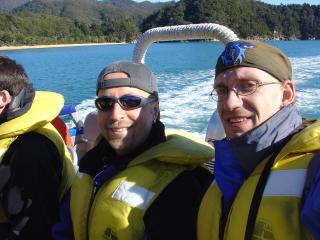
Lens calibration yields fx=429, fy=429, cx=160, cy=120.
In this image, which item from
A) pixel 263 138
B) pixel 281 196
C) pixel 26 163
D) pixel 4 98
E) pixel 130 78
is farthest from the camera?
pixel 4 98

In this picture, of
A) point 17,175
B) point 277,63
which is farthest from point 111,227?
point 277,63

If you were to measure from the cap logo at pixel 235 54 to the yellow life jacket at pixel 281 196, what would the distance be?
1.07ft

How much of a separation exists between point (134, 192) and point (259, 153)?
58cm

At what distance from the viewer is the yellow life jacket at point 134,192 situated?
1.73 metres

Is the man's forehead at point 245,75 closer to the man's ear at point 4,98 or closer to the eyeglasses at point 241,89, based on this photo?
the eyeglasses at point 241,89

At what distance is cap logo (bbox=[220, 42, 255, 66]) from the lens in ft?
4.82

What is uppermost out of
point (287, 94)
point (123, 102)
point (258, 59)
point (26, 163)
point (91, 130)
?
point (258, 59)

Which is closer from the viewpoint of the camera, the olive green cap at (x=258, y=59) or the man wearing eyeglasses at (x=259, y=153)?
the man wearing eyeglasses at (x=259, y=153)

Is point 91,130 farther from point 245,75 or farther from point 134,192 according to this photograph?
point 245,75

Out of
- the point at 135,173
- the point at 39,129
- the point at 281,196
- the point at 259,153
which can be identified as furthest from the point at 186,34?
the point at 281,196

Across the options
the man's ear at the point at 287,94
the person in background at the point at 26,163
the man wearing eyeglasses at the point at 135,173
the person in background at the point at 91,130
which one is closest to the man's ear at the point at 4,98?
the person in background at the point at 26,163

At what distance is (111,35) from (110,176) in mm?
93255

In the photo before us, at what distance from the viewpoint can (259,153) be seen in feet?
4.74

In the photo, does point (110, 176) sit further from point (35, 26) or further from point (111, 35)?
point (35, 26)
